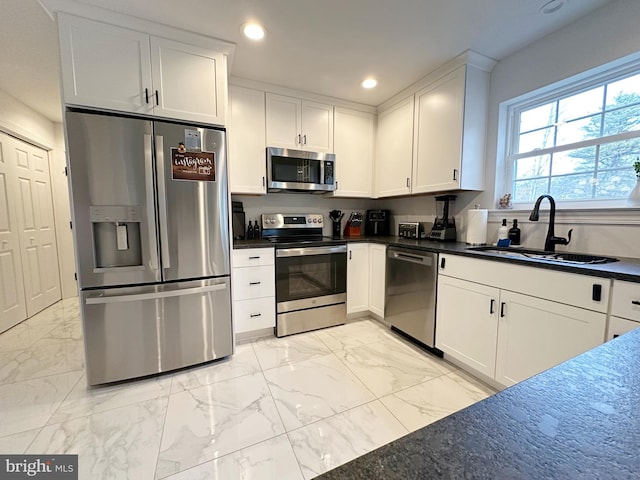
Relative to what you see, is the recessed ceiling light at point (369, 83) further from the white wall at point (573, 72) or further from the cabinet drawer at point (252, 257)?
the cabinet drawer at point (252, 257)

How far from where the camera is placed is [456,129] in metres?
2.29

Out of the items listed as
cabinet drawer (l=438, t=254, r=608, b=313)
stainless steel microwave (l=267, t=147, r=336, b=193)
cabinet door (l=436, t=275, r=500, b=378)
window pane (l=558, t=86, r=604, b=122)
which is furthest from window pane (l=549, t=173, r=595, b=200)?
stainless steel microwave (l=267, t=147, r=336, b=193)

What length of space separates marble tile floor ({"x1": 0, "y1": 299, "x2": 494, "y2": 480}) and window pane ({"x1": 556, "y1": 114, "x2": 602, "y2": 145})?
1.90 m

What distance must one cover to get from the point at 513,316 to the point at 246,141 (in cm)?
255

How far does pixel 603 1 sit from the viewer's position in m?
1.62

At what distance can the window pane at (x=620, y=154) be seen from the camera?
1682 millimetres

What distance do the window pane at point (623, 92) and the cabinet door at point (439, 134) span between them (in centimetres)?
88

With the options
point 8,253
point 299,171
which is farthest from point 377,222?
point 8,253

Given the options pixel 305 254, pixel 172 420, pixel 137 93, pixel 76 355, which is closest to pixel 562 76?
pixel 305 254

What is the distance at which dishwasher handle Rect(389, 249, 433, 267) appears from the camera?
7.19 feet

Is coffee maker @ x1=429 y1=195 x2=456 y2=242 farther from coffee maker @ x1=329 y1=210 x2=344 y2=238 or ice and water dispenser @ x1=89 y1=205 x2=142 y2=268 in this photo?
ice and water dispenser @ x1=89 y1=205 x2=142 y2=268

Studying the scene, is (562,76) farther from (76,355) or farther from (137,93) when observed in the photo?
(76,355)

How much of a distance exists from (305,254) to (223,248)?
781 millimetres

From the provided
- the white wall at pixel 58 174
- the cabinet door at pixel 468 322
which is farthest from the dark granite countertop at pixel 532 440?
the white wall at pixel 58 174
